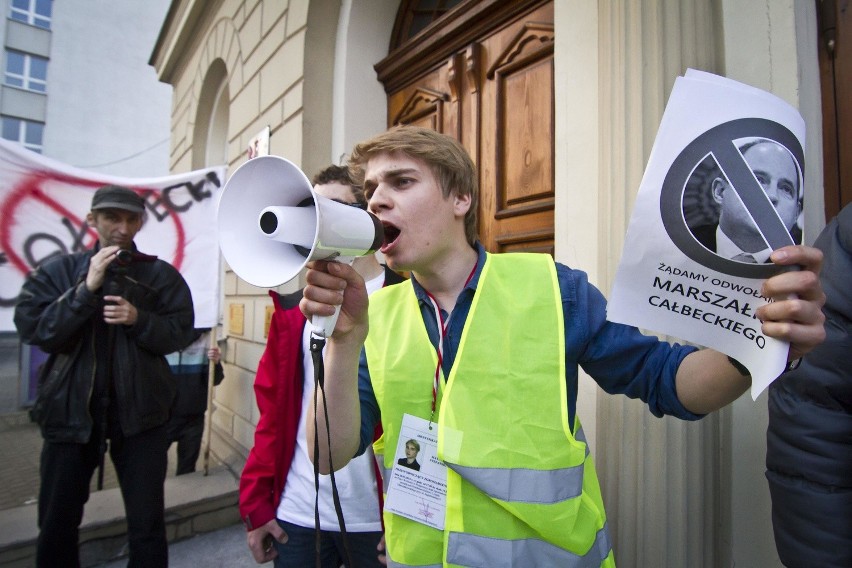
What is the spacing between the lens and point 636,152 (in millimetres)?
1516

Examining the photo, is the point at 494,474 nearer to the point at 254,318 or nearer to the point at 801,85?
the point at 801,85

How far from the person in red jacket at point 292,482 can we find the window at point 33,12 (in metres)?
20.8

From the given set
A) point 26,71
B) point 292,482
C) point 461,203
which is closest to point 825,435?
point 461,203

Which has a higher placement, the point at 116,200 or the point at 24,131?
the point at 24,131

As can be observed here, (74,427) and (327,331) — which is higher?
(327,331)

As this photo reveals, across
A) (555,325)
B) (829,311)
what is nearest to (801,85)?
(829,311)

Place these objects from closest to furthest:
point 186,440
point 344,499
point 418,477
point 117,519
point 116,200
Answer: point 418,477 → point 344,499 → point 116,200 → point 117,519 → point 186,440

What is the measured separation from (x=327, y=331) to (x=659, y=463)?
1.13 metres

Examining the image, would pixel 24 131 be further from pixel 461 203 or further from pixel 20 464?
pixel 461 203

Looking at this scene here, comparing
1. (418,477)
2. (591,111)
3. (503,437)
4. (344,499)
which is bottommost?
(344,499)

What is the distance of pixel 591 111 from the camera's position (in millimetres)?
1727

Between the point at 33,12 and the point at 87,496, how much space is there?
67.4 feet

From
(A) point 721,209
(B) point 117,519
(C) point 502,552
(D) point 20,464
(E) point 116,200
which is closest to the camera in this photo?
(A) point 721,209

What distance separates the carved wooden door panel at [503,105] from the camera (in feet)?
7.16
